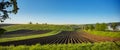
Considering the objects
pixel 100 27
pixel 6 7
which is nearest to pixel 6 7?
pixel 6 7

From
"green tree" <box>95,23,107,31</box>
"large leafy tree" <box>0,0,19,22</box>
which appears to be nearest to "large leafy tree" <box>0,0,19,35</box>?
"large leafy tree" <box>0,0,19,22</box>

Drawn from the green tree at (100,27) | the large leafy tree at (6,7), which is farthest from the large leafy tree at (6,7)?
the green tree at (100,27)

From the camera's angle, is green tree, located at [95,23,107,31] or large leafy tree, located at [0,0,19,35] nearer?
large leafy tree, located at [0,0,19,35]

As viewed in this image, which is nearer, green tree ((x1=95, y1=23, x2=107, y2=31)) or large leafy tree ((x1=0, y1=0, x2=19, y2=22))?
large leafy tree ((x1=0, y1=0, x2=19, y2=22))

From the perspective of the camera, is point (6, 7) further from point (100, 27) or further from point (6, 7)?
point (100, 27)

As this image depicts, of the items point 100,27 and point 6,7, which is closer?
point 6,7

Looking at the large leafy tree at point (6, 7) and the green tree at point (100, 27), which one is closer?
the large leafy tree at point (6, 7)

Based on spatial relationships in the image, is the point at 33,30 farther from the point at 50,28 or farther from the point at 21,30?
the point at 50,28

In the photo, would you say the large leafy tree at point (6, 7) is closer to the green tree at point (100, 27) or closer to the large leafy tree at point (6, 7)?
the large leafy tree at point (6, 7)

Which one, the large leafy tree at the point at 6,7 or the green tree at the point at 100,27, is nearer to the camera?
the large leafy tree at the point at 6,7

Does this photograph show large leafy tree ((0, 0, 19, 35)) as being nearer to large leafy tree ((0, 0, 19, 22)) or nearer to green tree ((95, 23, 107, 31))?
large leafy tree ((0, 0, 19, 22))

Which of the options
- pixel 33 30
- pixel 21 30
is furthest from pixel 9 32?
pixel 33 30

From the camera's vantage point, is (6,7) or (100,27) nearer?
(6,7)
